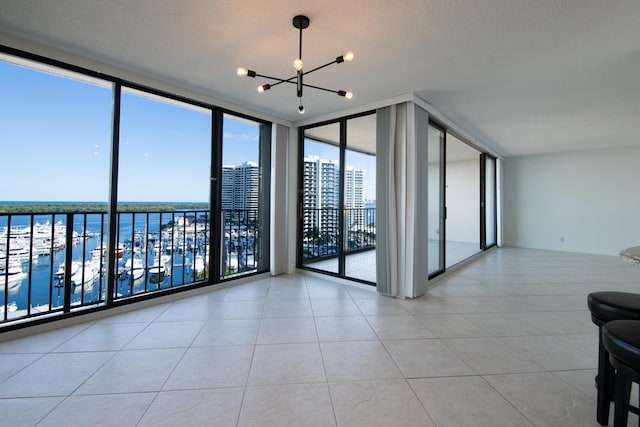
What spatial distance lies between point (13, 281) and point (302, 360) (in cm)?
271

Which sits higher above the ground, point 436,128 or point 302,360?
point 436,128

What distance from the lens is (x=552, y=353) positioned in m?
2.11

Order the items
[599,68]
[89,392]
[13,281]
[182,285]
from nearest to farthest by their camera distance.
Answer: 1. [89,392]
2. [13,281]
3. [599,68]
4. [182,285]

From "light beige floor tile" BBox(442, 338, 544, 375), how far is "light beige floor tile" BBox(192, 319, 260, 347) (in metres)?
1.67

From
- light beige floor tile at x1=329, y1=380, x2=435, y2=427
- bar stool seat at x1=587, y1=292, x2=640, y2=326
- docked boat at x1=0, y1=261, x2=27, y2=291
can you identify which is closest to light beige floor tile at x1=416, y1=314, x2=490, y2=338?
light beige floor tile at x1=329, y1=380, x2=435, y2=427

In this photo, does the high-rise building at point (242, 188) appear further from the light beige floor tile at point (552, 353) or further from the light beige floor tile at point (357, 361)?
the light beige floor tile at point (552, 353)

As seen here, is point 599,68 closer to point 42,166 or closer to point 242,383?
point 242,383

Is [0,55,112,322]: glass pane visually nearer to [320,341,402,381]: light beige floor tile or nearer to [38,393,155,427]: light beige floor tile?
[38,393,155,427]: light beige floor tile

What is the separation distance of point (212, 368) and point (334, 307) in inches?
59.2

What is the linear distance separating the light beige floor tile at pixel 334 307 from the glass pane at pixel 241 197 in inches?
59.9

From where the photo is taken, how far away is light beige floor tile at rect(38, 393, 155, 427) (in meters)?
1.42

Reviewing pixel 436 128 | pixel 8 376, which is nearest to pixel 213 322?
pixel 8 376

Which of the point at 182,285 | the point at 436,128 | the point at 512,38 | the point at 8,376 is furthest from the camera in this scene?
the point at 436,128

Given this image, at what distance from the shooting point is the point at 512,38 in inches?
85.2
